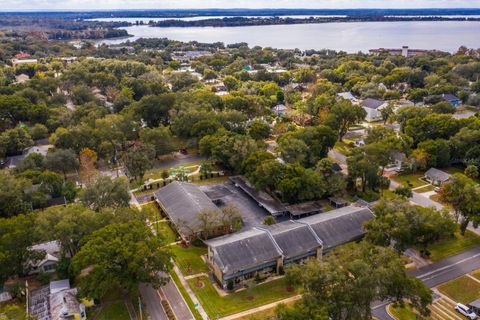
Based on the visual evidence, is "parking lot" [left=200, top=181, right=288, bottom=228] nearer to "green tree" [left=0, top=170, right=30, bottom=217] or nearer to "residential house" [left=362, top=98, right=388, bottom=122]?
"green tree" [left=0, top=170, right=30, bottom=217]

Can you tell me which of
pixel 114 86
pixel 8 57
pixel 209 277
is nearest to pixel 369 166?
pixel 209 277

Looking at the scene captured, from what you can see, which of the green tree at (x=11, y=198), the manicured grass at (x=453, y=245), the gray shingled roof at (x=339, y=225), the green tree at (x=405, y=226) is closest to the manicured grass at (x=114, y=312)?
the green tree at (x=11, y=198)

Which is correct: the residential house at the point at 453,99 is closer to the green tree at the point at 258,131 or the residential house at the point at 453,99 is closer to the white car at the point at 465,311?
the green tree at the point at 258,131

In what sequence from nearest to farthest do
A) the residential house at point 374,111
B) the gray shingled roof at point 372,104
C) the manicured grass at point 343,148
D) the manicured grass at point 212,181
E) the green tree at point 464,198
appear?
the green tree at point 464,198
the manicured grass at point 212,181
the manicured grass at point 343,148
the residential house at point 374,111
the gray shingled roof at point 372,104

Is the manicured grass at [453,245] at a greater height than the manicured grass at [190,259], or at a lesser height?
greater

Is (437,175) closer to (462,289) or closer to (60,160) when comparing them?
(462,289)

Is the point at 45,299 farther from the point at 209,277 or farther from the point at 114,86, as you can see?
the point at 114,86

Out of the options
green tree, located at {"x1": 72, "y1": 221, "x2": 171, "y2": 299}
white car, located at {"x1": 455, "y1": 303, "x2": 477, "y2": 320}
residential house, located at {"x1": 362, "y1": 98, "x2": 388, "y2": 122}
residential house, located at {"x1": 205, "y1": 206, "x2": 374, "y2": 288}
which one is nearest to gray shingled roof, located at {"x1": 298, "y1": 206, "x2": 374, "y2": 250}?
residential house, located at {"x1": 205, "y1": 206, "x2": 374, "y2": 288}
